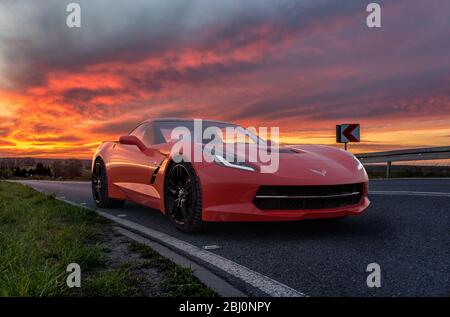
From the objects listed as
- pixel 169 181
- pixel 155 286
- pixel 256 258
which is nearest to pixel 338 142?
pixel 169 181

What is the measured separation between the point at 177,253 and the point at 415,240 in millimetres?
2040

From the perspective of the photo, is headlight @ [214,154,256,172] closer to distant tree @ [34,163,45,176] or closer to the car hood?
the car hood

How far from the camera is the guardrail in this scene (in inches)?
499

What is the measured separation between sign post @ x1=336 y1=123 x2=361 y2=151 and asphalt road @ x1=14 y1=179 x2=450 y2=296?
8.89 meters

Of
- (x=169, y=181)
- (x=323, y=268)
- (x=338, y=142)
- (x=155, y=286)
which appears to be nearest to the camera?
(x=155, y=286)

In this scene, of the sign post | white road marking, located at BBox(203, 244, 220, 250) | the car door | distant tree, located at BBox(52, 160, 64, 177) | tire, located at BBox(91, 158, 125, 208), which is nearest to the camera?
white road marking, located at BBox(203, 244, 220, 250)

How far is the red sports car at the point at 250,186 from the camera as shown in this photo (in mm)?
4016

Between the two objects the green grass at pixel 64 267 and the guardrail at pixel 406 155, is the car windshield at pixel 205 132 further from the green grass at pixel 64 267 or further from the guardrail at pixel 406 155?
the guardrail at pixel 406 155

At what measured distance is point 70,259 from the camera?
10.5ft

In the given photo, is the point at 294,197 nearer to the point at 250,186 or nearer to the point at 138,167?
→ the point at 250,186

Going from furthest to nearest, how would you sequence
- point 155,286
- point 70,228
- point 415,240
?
1. point 70,228
2. point 415,240
3. point 155,286

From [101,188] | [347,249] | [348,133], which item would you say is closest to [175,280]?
[347,249]

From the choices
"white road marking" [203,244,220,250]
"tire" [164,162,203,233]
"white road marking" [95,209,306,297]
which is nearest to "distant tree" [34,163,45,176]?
"tire" [164,162,203,233]
